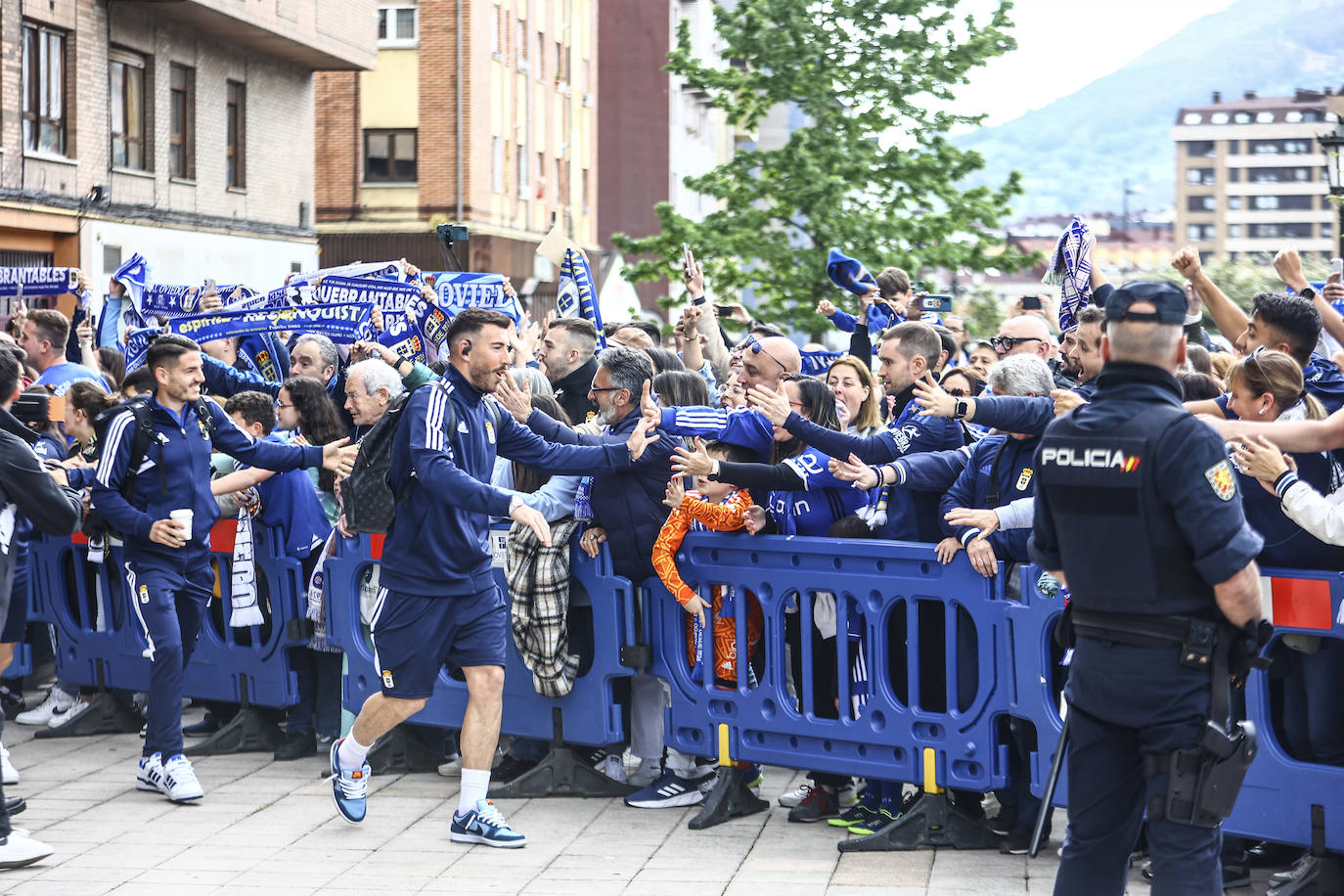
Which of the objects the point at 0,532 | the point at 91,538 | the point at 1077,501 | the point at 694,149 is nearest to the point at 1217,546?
the point at 1077,501

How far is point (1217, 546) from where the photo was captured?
179 inches

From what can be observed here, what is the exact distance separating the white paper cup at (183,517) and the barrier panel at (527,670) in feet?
2.74

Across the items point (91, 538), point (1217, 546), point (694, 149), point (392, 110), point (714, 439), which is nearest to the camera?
point (1217, 546)

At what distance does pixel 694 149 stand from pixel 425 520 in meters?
55.2

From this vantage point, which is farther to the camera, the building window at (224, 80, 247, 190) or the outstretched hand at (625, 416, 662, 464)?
the building window at (224, 80, 247, 190)

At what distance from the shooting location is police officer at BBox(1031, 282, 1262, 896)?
15.1 feet

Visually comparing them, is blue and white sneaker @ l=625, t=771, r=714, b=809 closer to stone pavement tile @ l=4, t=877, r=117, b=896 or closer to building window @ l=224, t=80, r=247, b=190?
stone pavement tile @ l=4, t=877, r=117, b=896

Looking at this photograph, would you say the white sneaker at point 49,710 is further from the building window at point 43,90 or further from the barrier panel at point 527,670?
the building window at point 43,90

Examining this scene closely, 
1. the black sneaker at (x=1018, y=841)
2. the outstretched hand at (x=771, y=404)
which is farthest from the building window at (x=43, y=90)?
the black sneaker at (x=1018, y=841)

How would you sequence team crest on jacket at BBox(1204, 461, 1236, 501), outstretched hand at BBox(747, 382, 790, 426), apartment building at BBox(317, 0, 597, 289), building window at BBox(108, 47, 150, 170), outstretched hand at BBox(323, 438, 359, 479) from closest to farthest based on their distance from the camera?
team crest on jacket at BBox(1204, 461, 1236, 501), outstretched hand at BBox(747, 382, 790, 426), outstretched hand at BBox(323, 438, 359, 479), building window at BBox(108, 47, 150, 170), apartment building at BBox(317, 0, 597, 289)

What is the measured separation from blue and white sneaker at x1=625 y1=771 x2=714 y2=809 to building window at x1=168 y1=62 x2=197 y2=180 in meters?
21.9

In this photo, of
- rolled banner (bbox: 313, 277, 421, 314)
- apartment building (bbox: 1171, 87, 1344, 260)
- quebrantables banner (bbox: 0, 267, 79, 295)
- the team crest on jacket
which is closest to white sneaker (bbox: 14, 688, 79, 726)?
rolled banner (bbox: 313, 277, 421, 314)

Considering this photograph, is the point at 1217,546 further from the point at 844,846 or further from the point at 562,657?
the point at 562,657

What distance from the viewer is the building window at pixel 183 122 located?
88.8ft
